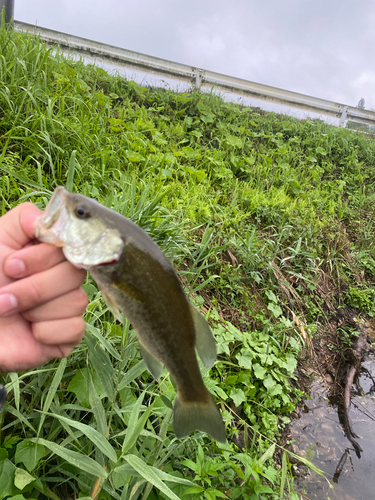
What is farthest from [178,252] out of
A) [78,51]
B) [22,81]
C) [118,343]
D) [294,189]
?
[78,51]

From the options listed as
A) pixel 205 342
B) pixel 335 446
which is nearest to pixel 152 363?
pixel 205 342

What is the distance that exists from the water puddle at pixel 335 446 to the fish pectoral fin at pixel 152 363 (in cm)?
254

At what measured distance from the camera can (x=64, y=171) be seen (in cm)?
312

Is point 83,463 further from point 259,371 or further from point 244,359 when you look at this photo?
point 259,371

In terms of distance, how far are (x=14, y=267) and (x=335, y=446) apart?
138 inches

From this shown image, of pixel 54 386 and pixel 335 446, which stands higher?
pixel 54 386

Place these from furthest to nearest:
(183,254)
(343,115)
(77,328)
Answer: (343,115), (183,254), (77,328)

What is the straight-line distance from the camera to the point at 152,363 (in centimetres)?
104

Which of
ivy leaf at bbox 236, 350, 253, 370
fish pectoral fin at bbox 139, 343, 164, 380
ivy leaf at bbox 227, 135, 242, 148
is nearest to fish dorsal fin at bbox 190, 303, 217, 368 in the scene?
fish pectoral fin at bbox 139, 343, 164, 380

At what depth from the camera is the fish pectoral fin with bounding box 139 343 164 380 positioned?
3.36 feet

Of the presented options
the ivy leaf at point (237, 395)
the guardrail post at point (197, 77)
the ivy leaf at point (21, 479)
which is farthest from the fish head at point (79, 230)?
the guardrail post at point (197, 77)

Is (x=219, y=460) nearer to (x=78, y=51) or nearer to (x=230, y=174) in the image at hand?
(x=230, y=174)

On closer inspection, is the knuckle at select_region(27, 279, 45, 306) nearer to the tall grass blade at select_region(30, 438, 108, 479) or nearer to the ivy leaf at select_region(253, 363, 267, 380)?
the tall grass blade at select_region(30, 438, 108, 479)

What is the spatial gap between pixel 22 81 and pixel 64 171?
A: 4.47ft
